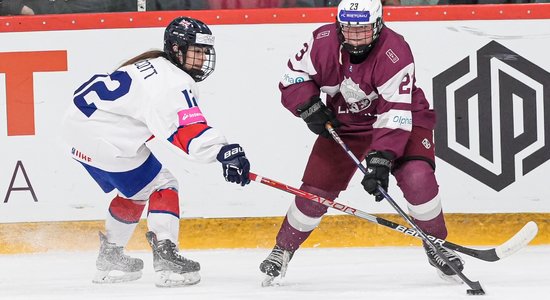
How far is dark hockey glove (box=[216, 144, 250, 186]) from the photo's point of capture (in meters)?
3.94

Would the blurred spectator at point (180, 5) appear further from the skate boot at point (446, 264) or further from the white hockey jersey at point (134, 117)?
the skate boot at point (446, 264)

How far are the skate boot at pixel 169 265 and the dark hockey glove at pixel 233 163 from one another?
1.27ft

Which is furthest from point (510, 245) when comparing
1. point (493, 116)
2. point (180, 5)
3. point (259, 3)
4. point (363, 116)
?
point (180, 5)

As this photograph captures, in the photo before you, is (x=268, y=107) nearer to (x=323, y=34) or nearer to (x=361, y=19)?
(x=323, y=34)

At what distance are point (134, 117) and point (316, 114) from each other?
0.65 metres

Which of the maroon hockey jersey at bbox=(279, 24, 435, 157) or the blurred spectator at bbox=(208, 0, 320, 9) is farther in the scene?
the blurred spectator at bbox=(208, 0, 320, 9)

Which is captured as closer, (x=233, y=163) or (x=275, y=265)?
(x=233, y=163)

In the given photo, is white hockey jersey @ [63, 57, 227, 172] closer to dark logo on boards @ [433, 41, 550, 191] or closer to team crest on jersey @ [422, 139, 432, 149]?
team crest on jersey @ [422, 139, 432, 149]

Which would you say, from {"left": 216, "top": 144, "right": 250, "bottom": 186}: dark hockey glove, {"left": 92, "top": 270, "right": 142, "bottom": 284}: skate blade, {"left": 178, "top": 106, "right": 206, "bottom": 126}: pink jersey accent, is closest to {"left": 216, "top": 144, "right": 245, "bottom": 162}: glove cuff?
{"left": 216, "top": 144, "right": 250, "bottom": 186}: dark hockey glove

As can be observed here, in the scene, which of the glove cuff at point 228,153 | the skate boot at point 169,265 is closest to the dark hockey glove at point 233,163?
the glove cuff at point 228,153

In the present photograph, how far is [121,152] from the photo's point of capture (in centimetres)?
421

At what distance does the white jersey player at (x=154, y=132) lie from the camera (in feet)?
13.1

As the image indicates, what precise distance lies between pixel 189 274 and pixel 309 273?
22.8 inches

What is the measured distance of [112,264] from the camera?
4.45 m
